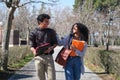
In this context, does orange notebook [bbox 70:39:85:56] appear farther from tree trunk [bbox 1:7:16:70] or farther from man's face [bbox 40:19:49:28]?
tree trunk [bbox 1:7:16:70]

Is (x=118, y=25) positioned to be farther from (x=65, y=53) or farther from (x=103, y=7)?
(x=65, y=53)

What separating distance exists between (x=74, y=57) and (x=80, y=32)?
54cm

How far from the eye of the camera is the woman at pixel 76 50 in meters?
8.05

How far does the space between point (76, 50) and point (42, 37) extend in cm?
76

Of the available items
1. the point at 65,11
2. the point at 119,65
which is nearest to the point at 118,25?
the point at 65,11

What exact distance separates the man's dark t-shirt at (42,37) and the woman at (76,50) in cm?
27

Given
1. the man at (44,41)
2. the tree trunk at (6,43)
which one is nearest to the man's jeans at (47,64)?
the man at (44,41)

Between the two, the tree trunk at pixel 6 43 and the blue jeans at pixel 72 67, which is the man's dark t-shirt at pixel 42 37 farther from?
the tree trunk at pixel 6 43

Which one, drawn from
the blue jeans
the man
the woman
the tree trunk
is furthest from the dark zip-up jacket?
the tree trunk

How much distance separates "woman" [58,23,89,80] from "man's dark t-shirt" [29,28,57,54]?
268mm

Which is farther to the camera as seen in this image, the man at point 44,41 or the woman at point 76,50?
the woman at point 76,50

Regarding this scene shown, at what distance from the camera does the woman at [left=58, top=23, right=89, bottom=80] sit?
8047 mm

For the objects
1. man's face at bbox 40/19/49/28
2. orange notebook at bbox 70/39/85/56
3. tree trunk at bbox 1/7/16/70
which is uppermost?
man's face at bbox 40/19/49/28

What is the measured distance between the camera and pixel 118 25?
207 ft
